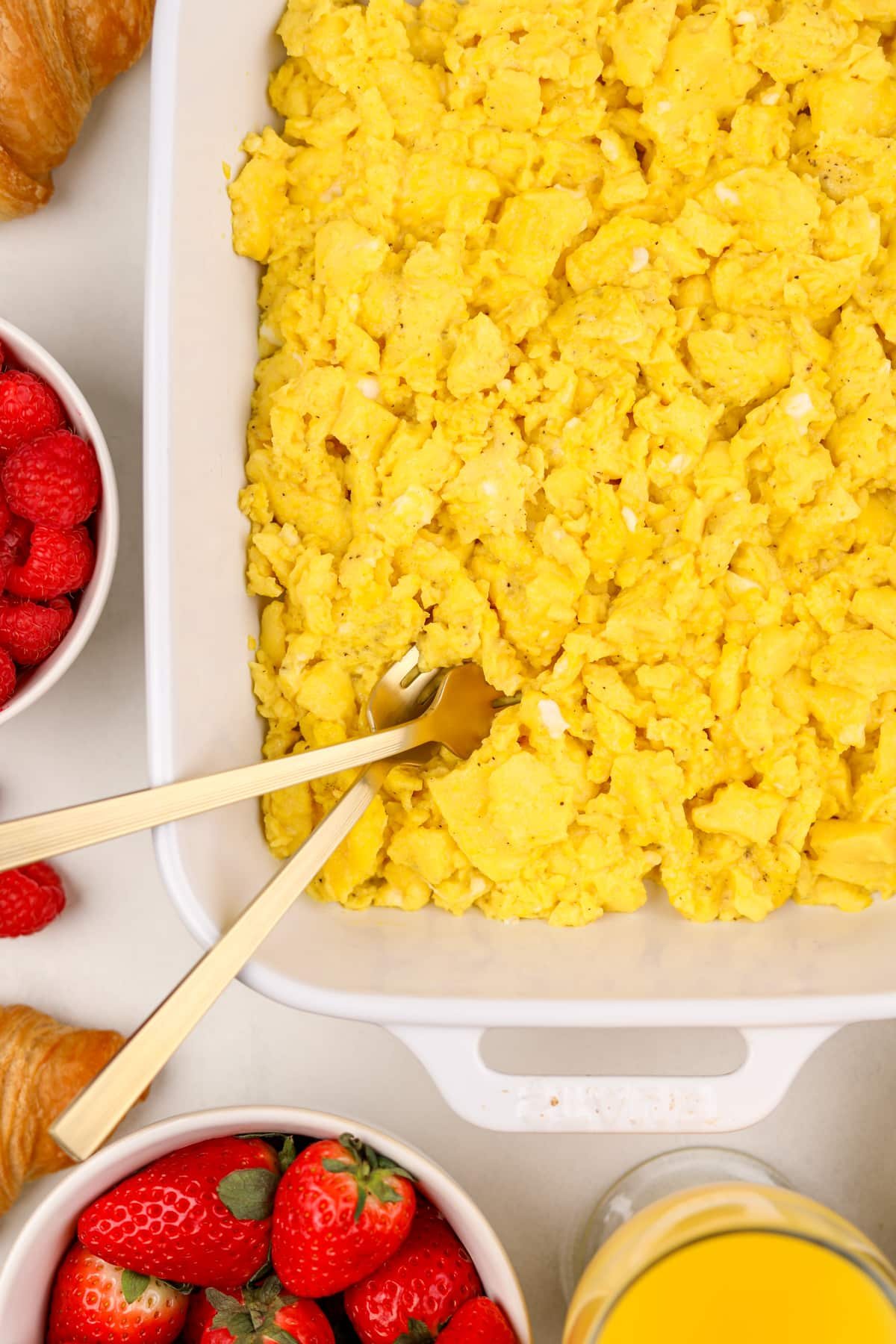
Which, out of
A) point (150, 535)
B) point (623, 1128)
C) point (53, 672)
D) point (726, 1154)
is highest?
point (150, 535)

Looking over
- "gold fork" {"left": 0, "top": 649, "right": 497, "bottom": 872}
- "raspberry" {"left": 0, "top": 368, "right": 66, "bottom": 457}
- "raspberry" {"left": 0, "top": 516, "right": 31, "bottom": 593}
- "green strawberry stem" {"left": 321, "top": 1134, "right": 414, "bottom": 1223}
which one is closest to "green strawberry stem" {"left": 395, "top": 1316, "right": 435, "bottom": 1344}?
"green strawberry stem" {"left": 321, "top": 1134, "right": 414, "bottom": 1223}

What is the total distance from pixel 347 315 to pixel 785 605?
1.64 ft

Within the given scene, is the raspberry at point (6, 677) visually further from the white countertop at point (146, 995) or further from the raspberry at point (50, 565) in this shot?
the white countertop at point (146, 995)

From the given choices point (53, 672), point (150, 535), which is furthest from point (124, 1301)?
point (150, 535)

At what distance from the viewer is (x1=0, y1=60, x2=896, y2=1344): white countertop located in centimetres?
133

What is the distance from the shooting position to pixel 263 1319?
43.7 inches

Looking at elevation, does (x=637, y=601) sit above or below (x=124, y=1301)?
above

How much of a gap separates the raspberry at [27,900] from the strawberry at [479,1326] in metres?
0.59

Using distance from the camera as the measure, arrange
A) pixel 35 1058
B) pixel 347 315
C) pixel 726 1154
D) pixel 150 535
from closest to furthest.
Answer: pixel 150 535, pixel 347 315, pixel 35 1058, pixel 726 1154

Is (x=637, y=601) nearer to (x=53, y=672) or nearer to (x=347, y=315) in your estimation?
(x=347, y=315)

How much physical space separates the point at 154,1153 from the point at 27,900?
30cm

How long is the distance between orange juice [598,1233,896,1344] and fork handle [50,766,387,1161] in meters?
0.48

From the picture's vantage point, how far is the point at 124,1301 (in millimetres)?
1116

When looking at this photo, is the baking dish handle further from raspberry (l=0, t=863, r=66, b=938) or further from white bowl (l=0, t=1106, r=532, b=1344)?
raspberry (l=0, t=863, r=66, b=938)
